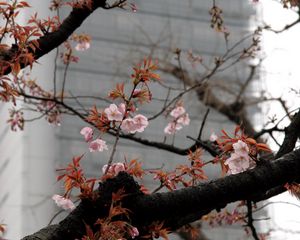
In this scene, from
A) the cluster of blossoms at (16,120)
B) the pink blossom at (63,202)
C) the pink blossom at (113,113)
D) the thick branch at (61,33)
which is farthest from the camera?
the cluster of blossoms at (16,120)

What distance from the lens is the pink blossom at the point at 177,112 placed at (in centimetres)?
707

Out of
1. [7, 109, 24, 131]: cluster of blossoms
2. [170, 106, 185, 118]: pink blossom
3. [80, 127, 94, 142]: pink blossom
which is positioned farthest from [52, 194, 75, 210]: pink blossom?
[170, 106, 185, 118]: pink blossom

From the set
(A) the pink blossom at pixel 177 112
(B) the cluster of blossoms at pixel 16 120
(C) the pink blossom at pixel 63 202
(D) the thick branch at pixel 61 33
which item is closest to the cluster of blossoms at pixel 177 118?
(A) the pink blossom at pixel 177 112

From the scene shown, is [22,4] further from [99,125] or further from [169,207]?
[169,207]

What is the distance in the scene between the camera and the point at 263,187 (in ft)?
11.2

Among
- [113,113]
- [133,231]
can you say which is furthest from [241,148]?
[113,113]

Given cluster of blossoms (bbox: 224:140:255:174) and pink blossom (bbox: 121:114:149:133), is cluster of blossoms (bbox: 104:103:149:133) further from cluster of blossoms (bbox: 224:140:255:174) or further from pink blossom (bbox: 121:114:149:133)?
cluster of blossoms (bbox: 224:140:255:174)

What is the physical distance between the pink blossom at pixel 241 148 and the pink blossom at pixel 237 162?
23 millimetres

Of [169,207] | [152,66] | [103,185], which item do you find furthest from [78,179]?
[152,66]

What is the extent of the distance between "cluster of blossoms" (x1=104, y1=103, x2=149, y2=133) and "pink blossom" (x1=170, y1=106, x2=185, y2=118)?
8.70 feet

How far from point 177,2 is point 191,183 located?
147ft

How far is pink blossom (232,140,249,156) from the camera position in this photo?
137 inches

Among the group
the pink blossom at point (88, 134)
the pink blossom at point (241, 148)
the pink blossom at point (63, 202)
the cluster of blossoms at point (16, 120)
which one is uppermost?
the cluster of blossoms at point (16, 120)

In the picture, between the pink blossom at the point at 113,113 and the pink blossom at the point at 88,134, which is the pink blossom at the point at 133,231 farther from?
the pink blossom at the point at 88,134
